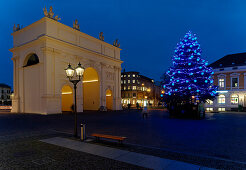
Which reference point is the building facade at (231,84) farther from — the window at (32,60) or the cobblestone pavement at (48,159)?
the cobblestone pavement at (48,159)

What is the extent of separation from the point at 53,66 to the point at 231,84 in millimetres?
34941

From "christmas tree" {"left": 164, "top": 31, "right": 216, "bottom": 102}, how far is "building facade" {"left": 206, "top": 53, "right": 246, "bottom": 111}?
14.8 meters

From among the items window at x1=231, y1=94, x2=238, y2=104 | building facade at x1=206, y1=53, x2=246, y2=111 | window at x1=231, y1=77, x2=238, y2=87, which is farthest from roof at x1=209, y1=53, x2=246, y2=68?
window at x1=231, y1=94, x2=238, y2=104

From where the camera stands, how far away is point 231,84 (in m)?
35.8

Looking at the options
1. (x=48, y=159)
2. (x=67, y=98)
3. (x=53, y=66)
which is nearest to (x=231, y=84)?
(x=67, y=98)

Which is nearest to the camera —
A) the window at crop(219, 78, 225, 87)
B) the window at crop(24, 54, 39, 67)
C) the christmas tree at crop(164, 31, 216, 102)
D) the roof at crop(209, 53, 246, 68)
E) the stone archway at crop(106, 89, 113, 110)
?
the christmas tree at crop(164, 31, 216, 102)

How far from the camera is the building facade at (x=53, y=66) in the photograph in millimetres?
25062

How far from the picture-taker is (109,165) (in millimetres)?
5484

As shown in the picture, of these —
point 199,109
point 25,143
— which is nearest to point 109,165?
point 25,143

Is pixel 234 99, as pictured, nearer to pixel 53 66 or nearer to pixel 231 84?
pixel 231 84

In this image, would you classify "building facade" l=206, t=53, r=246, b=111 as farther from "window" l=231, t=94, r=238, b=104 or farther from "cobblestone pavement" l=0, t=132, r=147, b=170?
"cobblestone pavement" l=0, t=132, r=147, b=170

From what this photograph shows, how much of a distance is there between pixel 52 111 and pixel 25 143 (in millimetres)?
17442

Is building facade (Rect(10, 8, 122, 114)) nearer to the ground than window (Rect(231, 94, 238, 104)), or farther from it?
farther from it

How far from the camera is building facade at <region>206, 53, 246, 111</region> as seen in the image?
3469cm
